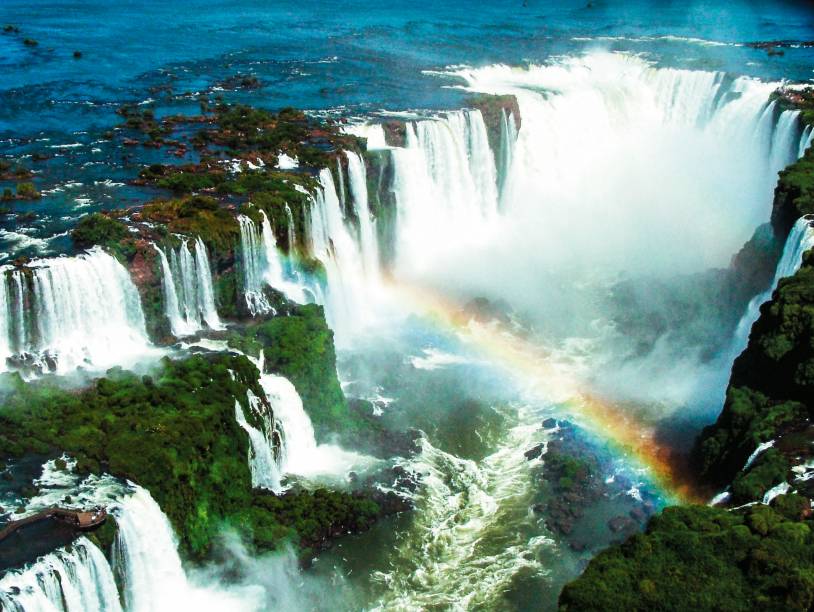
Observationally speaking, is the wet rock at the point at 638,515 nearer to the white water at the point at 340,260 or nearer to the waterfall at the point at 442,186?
the white water at the point at 340,260

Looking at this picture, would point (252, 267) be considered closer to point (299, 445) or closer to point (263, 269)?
point (263, 269)

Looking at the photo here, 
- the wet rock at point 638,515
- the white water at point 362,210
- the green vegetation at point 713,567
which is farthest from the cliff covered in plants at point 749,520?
the white water at point 362,210

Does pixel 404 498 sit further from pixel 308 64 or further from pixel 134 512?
pixel 308 64

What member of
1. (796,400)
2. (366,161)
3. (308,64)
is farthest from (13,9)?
(796,400)

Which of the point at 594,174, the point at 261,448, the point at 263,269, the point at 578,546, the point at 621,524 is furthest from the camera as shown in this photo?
the point at 594,174

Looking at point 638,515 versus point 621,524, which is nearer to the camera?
point 621,524

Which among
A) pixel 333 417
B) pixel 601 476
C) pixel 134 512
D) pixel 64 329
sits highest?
pixel 64 329

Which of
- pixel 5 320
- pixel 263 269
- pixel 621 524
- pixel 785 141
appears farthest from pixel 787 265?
pixel 5 320
